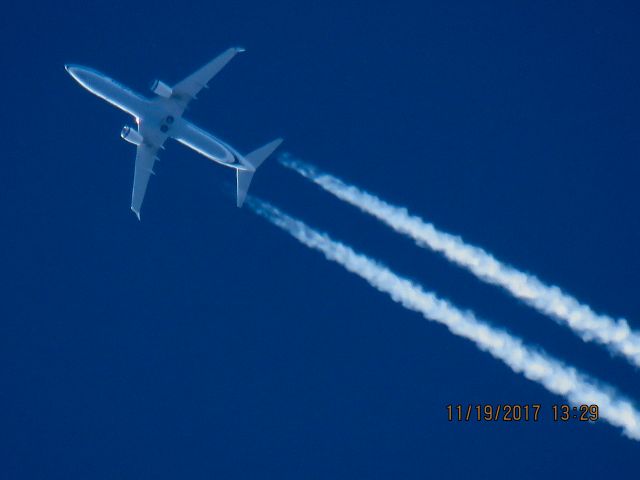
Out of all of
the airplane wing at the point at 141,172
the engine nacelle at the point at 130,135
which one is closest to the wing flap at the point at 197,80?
the engine nacelle at the point at 130,135

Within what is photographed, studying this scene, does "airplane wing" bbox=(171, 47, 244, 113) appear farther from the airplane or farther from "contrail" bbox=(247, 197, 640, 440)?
"contrail" bbox=(247, 197, 640, 440)

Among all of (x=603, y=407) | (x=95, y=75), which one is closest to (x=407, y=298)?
(x=603, y=407)

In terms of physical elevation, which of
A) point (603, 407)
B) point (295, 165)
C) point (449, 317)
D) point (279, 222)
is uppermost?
point (295, 165)

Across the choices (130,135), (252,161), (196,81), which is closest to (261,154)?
(252,161)

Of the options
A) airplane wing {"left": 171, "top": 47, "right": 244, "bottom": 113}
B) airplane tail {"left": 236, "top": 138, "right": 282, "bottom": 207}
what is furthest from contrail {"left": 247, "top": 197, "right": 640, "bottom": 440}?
airplane wing {"left": 171, "top": 47, "right": 244, "bottom": 113}

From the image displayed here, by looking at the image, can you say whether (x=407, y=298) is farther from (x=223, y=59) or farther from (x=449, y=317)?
(x=223, y=59)

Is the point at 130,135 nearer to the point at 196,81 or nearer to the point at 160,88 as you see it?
the point at 160,88
